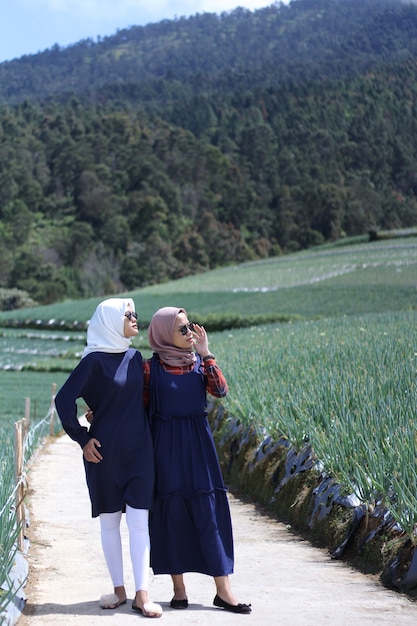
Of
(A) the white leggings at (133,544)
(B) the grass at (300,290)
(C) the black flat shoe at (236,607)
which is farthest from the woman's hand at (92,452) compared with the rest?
(B) the grass at (300,290)

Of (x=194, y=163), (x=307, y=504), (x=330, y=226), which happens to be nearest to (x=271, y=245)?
(x=330, y=226)

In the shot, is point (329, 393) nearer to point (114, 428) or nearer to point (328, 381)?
point (328, 381)

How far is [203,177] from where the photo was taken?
4065 inches

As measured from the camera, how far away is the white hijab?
5164 millimetres

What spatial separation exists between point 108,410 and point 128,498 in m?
0.44

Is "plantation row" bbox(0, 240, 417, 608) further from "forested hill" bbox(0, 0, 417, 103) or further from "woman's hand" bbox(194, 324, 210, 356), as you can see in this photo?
"forested hill" bbox(0, 0, 417, 103)

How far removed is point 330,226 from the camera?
88.0m

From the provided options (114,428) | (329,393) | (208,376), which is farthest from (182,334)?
(329,393)

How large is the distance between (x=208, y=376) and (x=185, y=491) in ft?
1.92

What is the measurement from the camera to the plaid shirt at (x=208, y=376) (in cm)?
525

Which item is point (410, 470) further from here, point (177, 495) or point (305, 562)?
point (177, 495)

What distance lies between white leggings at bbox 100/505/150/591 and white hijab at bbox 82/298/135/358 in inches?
30.9

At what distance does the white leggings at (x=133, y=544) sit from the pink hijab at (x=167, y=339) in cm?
76

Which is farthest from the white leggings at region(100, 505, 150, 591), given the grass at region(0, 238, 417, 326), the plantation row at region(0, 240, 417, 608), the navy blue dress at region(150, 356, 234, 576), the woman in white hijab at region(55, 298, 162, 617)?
the grass at region(0, 238, 417, 326)
